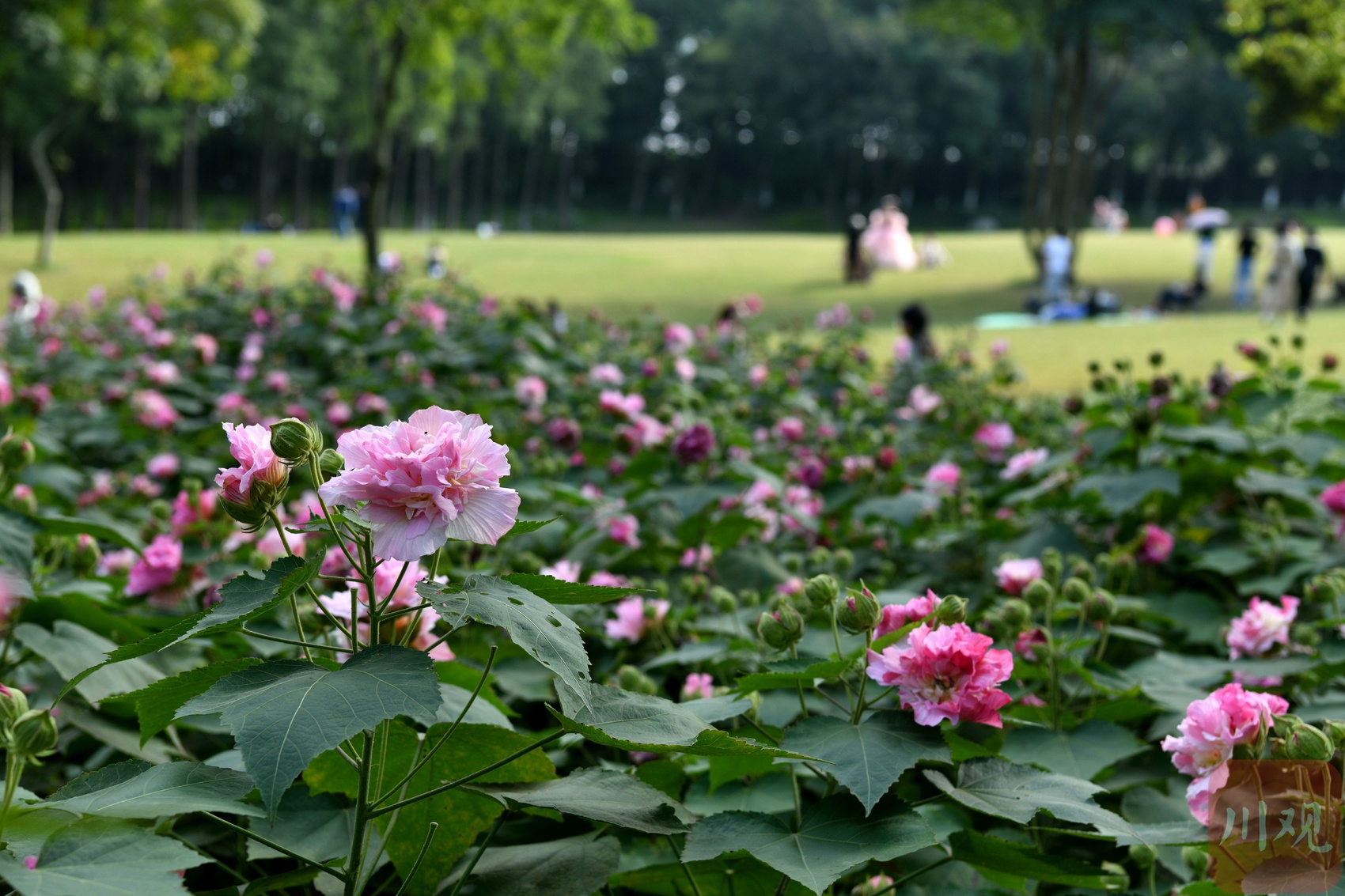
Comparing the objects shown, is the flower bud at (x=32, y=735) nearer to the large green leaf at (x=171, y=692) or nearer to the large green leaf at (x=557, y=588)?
the large green leaf at (x=171, y=692)

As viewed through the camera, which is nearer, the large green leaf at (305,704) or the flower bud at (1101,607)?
the large green leaf at (305,704)

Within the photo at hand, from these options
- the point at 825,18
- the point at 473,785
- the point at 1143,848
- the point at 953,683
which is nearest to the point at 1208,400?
the point at 1143,848

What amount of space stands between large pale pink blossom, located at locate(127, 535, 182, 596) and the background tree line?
22.5 meters

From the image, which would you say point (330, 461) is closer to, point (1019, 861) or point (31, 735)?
point (31, 735)

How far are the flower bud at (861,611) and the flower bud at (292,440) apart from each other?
1.76 feet

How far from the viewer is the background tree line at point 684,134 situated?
38.0 metres

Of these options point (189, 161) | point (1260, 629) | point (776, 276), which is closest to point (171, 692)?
point (1260, 629)

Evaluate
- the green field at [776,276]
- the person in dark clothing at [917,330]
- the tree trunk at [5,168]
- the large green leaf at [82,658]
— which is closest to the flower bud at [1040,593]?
the large green leaf at [82,658]

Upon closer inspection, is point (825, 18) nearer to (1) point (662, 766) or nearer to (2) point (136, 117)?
(2) point (136, 117)

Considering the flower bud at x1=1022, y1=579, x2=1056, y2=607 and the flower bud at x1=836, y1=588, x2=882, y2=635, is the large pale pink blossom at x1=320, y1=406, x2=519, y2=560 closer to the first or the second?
the flower bud at x1=836, y1=588, x2=882, y2=635

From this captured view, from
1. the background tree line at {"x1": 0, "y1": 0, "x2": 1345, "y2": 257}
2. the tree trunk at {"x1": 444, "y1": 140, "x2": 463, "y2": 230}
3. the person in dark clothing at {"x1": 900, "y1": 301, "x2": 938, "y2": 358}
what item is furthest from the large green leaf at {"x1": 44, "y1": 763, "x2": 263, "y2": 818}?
the tree trunk at {"x1": 444, "y1": 140, "x2": 463, "y2": 230}

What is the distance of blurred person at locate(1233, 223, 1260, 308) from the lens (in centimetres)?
1906

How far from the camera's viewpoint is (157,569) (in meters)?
2.00

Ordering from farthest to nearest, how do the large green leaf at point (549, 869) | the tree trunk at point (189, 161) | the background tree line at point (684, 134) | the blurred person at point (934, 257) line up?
the background tree line at point (684, 134) → the tree trunk at point (189, 161) → the blurred person at point (934, 257) → the large green leaf at point (549, 869)
